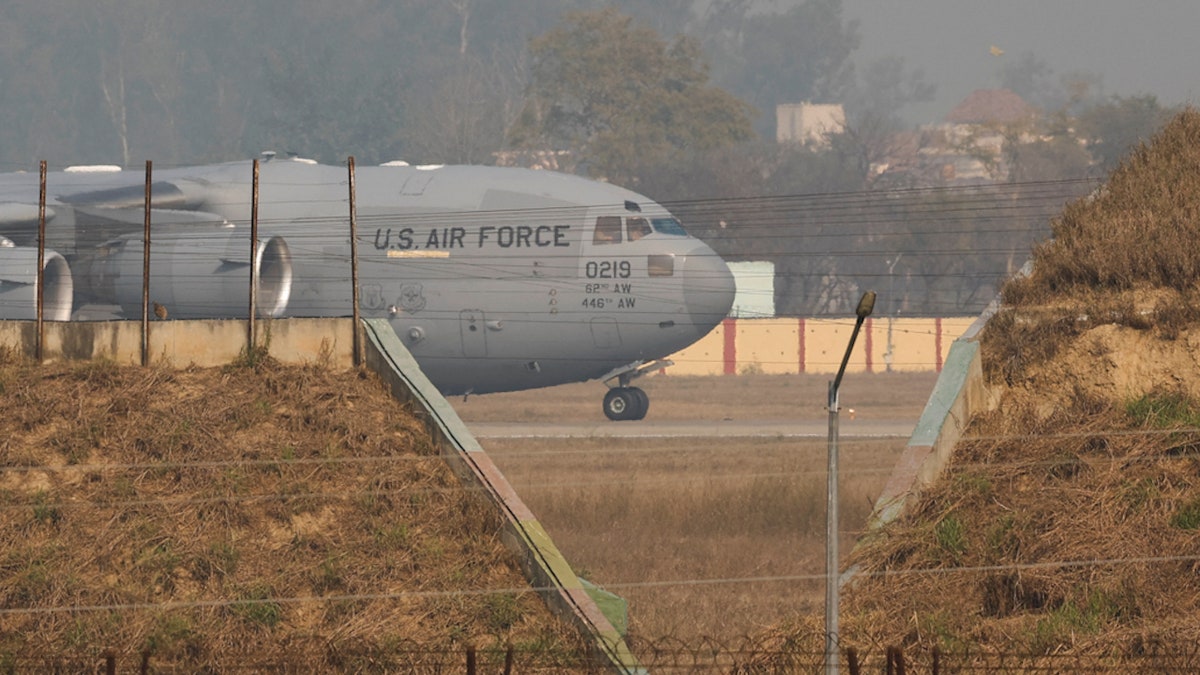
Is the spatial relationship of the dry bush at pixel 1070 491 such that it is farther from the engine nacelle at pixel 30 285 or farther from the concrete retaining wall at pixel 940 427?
the engine nacelle at pixel 30 285

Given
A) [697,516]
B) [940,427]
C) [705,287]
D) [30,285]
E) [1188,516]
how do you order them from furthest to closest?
1. [705,287]
2. [30,285]
3. [697,516]
4. [940,427]
5. [1188,516]

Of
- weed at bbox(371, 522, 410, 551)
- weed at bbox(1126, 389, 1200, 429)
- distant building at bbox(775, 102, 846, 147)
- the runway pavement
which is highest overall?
distant building at bbox(775, 102, 846, 147)

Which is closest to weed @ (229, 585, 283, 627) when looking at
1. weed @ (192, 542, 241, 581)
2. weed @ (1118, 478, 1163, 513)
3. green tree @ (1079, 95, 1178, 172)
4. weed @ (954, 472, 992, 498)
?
weed @ (192, 542, 241, 581)

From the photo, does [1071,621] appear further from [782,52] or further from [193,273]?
[782,52]

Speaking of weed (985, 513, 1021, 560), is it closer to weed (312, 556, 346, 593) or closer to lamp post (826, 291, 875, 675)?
lamp post (826, 291, 875, 675)

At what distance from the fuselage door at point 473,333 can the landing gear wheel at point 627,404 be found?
6802 millimetres

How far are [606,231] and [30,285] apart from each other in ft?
36.0

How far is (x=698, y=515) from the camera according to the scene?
26.5 m

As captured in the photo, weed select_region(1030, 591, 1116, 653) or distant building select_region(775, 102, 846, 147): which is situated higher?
distant building select_region(775, 102, 846, 147)

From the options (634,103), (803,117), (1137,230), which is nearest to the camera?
(1137,230)

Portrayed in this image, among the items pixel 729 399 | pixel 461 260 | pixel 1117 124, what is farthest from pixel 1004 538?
pixel 1117 124

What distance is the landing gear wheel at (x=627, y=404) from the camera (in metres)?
41.7

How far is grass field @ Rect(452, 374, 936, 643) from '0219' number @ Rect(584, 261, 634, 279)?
348cm

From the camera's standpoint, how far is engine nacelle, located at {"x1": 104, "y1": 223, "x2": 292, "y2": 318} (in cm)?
3394
